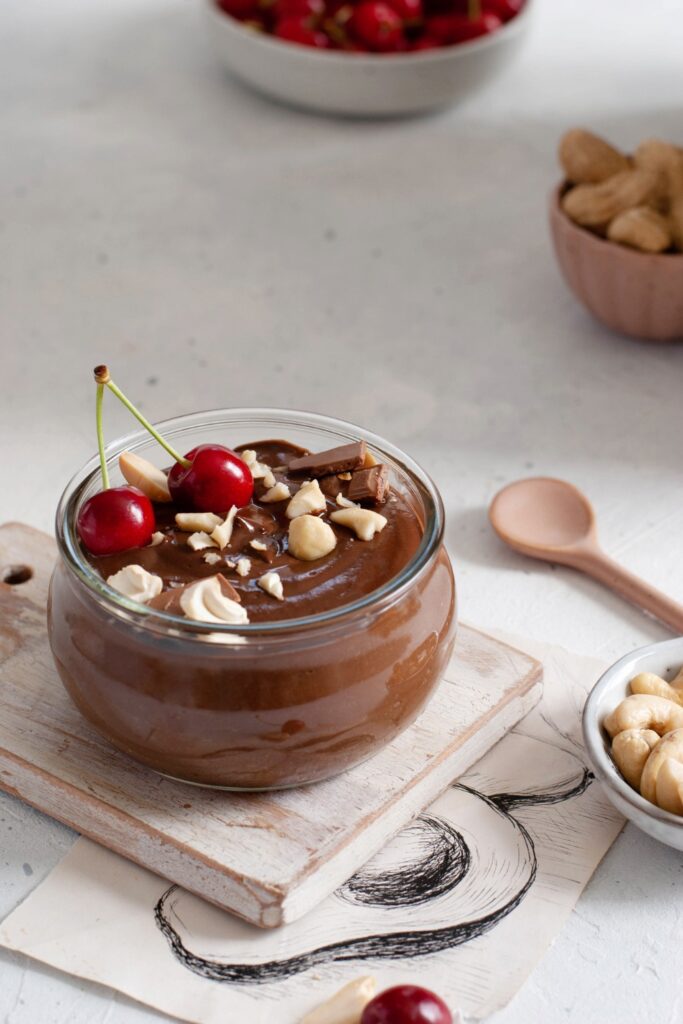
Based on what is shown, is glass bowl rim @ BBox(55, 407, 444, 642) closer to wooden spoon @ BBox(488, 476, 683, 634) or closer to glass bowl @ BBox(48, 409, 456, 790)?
glass bowl @ BBox(48, 409, 456, 790)

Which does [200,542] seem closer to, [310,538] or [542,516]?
[310,538]

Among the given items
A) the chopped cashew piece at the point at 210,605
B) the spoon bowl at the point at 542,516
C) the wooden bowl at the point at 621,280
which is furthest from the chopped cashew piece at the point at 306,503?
the wooden bowl at the point at 621,280

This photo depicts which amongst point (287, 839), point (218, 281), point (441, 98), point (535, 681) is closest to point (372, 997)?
point (287, 839)

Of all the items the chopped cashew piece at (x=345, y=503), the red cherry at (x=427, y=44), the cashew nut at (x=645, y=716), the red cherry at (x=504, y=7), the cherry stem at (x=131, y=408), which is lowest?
the cashew nut at (x=645, y=716)

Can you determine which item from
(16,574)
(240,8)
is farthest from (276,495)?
(240,8)

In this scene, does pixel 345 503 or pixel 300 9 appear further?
pixel 300 9

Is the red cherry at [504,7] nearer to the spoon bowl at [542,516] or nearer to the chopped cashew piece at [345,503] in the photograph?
the spoon bowl at [542,516]

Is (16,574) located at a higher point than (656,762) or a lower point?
lower
